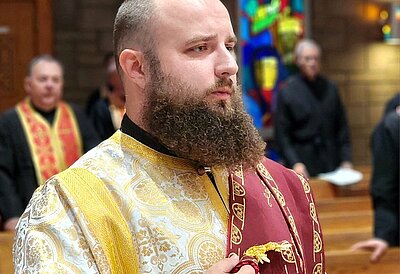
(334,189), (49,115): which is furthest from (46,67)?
(334,189)

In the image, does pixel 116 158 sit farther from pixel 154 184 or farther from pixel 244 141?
pixel 244 141

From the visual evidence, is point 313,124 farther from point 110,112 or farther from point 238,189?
point 238,189

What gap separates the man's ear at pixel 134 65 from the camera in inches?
73.1

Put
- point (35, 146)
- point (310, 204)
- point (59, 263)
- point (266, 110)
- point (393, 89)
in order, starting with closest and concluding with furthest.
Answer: point (59, 263)
point (310, 204)
point (35, 146)
point (266, 110)
point (393, 89)

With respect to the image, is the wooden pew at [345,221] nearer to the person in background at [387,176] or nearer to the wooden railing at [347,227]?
the wooden railing at [347,227]

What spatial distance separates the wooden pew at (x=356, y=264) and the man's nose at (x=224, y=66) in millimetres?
2754

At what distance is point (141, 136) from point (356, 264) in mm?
2748

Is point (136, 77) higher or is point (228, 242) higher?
point (136, 77)

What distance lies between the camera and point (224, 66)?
1799 millimetres

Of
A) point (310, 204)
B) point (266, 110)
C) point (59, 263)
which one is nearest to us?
point (59, 263)

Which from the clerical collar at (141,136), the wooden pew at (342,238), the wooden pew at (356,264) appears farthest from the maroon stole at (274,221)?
the wooden pew at (342,238)

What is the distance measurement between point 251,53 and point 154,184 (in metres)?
7.69

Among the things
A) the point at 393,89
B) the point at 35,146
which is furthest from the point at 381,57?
the point at 35,146

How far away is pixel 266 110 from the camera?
938 cm
